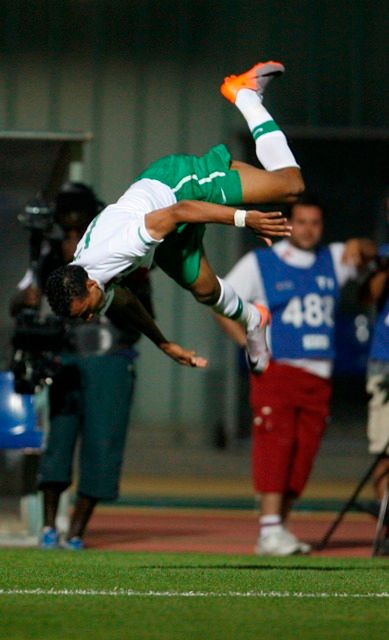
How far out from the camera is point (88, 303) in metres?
9.65

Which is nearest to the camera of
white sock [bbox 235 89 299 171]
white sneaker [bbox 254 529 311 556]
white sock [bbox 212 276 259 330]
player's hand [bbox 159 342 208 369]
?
white sock [bbox 235 89 299 171]

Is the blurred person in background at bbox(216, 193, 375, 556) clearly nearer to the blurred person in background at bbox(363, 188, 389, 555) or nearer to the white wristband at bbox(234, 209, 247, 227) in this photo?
the blurred person in background at bbox(363, 188, 389, 555)

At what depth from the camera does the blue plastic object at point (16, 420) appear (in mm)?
12305

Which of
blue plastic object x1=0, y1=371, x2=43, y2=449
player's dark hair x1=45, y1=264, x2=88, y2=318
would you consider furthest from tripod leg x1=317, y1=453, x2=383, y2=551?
player's dark hair x1=45, y1=264, x2=88, y2=318

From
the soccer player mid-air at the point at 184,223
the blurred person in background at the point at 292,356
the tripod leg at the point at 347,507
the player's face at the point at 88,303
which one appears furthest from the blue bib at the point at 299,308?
the player's face at the point at 88,303

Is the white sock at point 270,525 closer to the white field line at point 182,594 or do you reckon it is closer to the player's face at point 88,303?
the player's face at point 88,303

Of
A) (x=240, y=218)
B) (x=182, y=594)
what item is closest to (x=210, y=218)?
(x=240, y=218)

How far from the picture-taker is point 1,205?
13.2 m

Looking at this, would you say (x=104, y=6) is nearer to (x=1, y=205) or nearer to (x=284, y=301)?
(x=1, y=205)

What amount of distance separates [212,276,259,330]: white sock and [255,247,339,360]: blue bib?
1503 mm

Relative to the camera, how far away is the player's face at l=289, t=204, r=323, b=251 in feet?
41.1

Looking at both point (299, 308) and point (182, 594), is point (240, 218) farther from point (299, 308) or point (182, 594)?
point (299, 308)

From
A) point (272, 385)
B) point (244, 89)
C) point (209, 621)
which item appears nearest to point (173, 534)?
point (272, 385)

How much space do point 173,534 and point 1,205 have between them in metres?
2.75
